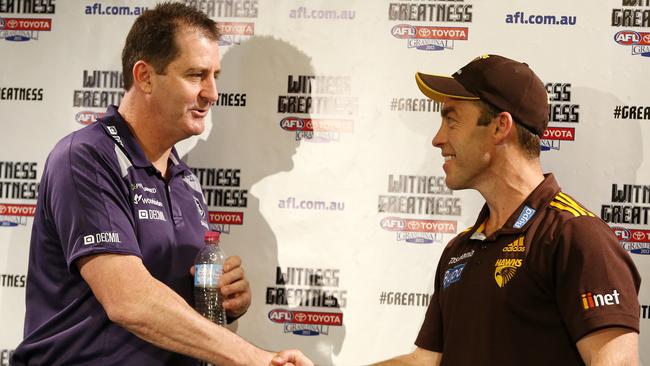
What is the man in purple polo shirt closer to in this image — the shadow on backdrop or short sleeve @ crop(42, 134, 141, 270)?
short sleeve @ crop(42, 134, 141, 270)

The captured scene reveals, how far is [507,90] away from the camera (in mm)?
2391

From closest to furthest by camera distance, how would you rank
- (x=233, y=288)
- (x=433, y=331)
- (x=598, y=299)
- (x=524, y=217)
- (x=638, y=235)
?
(x=598, y=299), (x=524, y=217), (x=433, y=331), (x=233, y=288), (x=638, y=235)

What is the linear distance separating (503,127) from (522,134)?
2.5 inches

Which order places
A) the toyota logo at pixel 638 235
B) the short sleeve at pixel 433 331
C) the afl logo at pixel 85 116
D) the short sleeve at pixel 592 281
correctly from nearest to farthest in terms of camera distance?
the short sleeve at pixel 592 281 < the short sleeve at pixel 433 331 < the toyota logo at pixel 638 235 < the afl logo at pixel 85 116

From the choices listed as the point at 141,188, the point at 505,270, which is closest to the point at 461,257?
the point at 505,270

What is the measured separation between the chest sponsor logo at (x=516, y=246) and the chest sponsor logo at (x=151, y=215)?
114cm

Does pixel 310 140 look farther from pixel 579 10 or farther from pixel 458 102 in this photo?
pixel 579 10

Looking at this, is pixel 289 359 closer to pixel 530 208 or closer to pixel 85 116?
pixel 530 208

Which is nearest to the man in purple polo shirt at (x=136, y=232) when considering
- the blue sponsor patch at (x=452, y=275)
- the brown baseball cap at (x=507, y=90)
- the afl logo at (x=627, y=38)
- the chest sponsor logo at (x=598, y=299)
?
the blue sponsor patch at (x=452, y=275)

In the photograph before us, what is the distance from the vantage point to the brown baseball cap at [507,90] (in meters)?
2.38

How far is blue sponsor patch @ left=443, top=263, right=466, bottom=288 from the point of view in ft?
8.05

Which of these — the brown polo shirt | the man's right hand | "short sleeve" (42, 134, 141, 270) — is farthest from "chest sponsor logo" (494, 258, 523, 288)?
"short sleeve" (42, 134, 141, 270)

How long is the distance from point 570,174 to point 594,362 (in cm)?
123

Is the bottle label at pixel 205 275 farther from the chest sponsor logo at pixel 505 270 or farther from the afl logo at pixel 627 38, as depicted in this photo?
the afl logo at pixel 627 38
